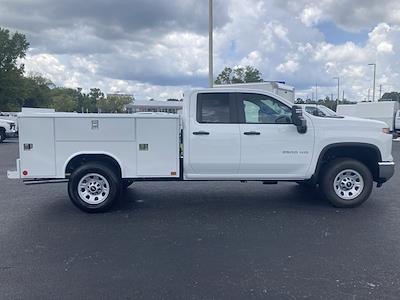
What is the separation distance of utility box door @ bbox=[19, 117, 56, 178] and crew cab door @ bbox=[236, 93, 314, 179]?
3168mm

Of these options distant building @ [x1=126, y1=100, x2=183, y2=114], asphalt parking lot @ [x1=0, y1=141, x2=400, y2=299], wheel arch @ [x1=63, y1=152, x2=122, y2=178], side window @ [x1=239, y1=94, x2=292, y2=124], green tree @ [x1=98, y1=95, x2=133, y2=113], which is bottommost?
asphalt parking lot @ [x1=0, y1=141, x2=400, y2=299]

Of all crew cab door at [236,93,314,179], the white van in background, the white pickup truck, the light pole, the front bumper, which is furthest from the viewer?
the white van in background

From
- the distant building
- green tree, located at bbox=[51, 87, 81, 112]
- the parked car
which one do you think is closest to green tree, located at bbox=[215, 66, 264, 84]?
the distant building

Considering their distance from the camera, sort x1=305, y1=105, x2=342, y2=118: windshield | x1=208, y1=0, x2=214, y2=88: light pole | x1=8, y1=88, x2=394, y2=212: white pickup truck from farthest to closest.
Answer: x1=208, y1=0, x2=214, y2=88: light pole
x1=305, y1=105, x2=342, y2=118: windshield
x1=8, y1=88, x2=394, y2=212: white pickup truck

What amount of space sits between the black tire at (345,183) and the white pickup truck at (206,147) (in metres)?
0.02

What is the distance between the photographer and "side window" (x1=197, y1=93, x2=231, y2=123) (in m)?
6.82

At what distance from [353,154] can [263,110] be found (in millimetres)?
1872

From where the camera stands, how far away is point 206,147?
6.71 meters

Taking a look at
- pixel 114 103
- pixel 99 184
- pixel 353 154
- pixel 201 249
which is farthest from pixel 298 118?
pixel 114 103

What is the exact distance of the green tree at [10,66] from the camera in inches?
2016

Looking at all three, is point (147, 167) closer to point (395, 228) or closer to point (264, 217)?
point (264, 217)

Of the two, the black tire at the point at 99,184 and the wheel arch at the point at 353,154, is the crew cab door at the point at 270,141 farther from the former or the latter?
the black tire at the point at 99,184

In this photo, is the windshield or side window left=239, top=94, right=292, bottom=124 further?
the windshield

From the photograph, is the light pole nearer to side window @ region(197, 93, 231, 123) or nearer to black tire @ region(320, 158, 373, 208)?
side window @ region(197, 93, 231, 123)
